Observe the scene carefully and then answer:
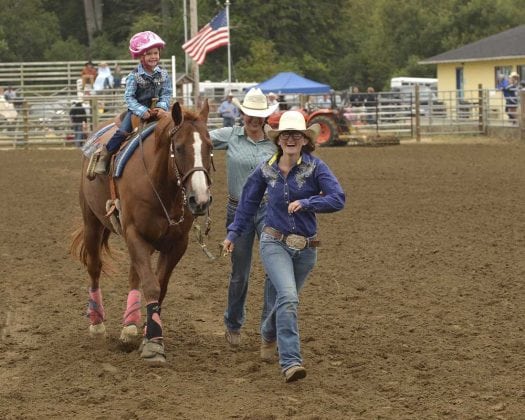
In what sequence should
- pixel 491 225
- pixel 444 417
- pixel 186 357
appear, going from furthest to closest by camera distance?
1. pixel 491 225
2. pixel 186 357
3. pixel 444 417

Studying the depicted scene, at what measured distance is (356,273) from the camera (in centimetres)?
1079

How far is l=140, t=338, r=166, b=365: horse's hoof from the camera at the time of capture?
7312 millimetres

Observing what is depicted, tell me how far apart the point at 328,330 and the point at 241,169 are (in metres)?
1.44

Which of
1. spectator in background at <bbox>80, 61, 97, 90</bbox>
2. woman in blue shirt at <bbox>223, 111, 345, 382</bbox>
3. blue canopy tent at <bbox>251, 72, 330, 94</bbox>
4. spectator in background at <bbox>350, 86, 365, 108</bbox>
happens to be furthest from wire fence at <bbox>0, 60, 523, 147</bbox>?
woman in blue shirt at <bbox>223, 111, 345, 382</bbox>

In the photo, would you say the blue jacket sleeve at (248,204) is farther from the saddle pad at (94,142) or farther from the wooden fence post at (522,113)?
the wooden fence post at (522,113)

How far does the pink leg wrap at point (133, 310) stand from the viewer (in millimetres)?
7965

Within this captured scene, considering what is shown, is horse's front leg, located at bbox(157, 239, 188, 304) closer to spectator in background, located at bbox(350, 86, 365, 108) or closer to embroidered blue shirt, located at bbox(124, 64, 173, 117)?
embroidered blue shirt, located at bbox(124, 64, 173, 117)

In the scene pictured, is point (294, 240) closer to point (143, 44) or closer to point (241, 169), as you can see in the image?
point (241, 169)

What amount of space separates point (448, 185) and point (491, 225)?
5211 mm

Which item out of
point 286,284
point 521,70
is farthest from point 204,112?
point 521,70

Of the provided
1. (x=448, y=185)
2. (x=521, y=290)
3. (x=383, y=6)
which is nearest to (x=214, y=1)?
(x=383, y=6)

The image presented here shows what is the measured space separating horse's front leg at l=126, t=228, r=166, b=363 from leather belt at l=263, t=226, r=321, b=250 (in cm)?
107

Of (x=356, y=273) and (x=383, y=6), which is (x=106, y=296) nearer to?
(x=356, y=273)

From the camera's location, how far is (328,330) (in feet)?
27.3
